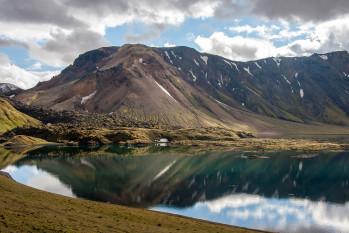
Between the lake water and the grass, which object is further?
the lake water

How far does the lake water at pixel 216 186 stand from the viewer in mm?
89125

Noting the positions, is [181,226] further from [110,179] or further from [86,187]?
[110,179]

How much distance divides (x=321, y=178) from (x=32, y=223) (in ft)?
427

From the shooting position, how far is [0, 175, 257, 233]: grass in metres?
43.1

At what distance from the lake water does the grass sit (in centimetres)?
2278

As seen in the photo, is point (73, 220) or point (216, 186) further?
point (216, 186)

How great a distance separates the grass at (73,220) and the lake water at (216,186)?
74.7ft

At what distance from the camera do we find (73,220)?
49.2 meters

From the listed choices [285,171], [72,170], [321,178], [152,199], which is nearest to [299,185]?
[321,178]

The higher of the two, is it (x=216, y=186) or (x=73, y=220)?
(x=73, y=220)

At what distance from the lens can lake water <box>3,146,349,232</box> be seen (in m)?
89.1

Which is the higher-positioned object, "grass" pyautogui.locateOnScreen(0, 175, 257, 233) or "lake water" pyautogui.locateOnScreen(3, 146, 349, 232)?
"grass" pyautogui.locateOnScreen(0, 175, 257, 233)

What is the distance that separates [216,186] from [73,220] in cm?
8557

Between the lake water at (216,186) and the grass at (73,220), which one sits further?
the lake water at (216,186)
